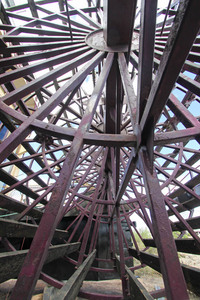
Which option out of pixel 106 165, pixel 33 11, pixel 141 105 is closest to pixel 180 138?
pixel 141 105

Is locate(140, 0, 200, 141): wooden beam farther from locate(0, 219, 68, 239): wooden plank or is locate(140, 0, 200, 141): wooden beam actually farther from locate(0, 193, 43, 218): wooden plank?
locate(0, 193, 43, 218): wooden plank

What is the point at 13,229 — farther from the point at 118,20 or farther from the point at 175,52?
the point at 118,20

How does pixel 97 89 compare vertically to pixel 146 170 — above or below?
above

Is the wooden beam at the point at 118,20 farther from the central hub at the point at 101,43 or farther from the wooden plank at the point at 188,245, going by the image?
the wooden plank at the point at 188,245

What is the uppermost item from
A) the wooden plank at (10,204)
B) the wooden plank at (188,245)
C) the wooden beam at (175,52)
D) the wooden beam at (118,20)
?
the wooden beam at (118,20)

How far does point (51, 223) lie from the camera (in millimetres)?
1375

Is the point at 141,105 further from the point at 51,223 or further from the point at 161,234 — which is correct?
the point at 51,223

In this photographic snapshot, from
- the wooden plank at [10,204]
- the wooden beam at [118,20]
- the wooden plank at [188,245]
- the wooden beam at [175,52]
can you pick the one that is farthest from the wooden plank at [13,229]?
the wooden beam at [118,20]

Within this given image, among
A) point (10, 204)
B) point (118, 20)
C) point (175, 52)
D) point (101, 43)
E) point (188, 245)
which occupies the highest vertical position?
point (101, 43)

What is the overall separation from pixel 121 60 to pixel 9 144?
2.71 meters

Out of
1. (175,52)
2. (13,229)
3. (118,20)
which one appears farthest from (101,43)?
(13,229)

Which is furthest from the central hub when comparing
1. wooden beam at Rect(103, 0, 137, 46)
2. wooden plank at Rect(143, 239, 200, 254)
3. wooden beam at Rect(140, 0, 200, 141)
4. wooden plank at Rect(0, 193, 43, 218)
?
wooden plank at Rect(143, 239, 200, 254)

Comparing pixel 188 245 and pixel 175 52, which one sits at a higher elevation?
pixel 175 52

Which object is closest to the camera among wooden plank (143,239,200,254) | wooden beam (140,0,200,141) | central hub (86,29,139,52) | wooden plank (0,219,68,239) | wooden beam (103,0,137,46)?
wooden beam (140,0,200,141)
